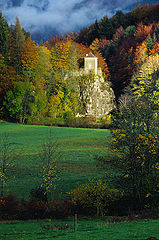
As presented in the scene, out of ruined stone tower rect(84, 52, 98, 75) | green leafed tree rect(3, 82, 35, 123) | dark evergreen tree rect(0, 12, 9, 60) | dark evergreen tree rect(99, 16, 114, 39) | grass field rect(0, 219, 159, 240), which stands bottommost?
grass field rect(0, 219, 159, 240)

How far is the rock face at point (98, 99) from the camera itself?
73250 mm

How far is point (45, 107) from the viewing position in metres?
67.2

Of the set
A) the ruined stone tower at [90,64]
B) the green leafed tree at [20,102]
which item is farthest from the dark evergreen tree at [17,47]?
the ruined stone tower at [90,64]

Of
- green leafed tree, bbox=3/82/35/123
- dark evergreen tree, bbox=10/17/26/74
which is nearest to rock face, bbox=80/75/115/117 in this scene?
green leafed tree, bbox=3/82/35/123

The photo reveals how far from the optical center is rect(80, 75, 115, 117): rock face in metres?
73.2

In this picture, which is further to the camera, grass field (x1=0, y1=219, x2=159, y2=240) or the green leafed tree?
the green leafed tree

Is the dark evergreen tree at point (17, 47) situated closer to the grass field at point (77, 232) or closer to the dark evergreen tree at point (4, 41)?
the dark evergreen tree at point (4, 41)

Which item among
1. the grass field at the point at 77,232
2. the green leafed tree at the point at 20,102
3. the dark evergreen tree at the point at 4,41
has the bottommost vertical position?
the grass field at the point at 77,232

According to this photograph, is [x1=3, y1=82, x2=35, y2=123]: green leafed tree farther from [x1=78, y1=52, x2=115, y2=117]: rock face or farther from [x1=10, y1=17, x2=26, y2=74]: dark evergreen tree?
[x1=78, y1=52, x2=115, y2=117]: rock face

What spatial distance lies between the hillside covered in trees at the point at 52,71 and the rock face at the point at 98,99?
1446 mm

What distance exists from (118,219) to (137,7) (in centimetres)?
11558

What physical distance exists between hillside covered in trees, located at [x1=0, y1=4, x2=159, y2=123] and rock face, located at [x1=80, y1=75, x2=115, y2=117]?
56.9 inches

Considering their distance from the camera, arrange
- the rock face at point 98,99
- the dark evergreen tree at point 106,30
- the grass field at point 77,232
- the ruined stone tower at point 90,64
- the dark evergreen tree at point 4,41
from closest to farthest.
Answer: the grass field at point 77,232 → the dark evergreen tree at point 4,41 → the rock face at point 98,99 → the ruined stone tower at point 90,64 → the dark evergreen tree at point 106,30

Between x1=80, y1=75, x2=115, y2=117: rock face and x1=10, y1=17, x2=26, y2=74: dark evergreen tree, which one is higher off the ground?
x1=10, y1=17, x2=26, y2=74: dark evergreen tree
